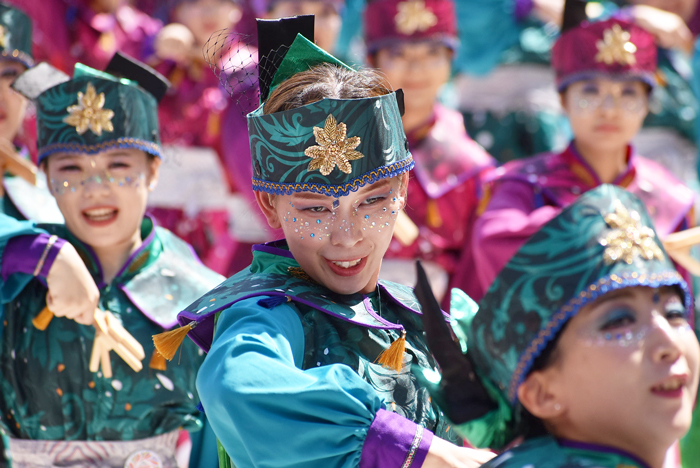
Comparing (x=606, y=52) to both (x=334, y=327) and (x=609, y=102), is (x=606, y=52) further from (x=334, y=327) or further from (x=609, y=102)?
(x=334, y=327)

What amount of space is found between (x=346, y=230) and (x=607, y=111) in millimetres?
2082

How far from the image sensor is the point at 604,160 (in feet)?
12.7

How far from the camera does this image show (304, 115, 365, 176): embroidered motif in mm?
2002

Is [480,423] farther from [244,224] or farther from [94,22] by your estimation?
[94,22]

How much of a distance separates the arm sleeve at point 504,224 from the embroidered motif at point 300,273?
1.60 m

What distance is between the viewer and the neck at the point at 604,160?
12.6 ft

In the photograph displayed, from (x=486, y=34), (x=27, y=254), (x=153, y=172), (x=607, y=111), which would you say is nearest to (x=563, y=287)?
(x=27, y=254)

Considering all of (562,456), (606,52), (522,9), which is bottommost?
(562,456)

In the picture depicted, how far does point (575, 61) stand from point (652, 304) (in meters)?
2.49

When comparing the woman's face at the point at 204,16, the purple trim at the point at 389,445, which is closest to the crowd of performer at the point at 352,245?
the purple trim at the point at 389,445

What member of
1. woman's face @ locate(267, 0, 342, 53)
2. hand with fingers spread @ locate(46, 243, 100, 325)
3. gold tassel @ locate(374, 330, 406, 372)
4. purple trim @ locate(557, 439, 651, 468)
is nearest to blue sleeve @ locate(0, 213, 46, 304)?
hand with fingers spread @ locate(46, 243, 100, 325)

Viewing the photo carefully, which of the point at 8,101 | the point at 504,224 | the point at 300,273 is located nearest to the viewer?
the point at 300,273

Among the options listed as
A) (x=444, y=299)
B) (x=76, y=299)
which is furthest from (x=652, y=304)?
(x=444, y=299)

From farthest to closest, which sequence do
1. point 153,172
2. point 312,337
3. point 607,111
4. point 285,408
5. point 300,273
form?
point 607,111, point 153,172, point 300,273, point 312,337, point 285,408
